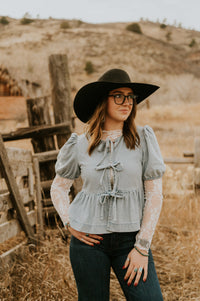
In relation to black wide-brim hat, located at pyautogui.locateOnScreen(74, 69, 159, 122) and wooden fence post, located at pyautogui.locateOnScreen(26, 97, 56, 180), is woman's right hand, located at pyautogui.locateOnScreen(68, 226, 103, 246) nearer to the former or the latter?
black wide-brim hat, located at pyautogui.locateOnScreen(74, 69, 159, 122)

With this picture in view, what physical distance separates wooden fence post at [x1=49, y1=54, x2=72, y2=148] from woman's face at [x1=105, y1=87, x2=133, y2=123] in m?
2.50

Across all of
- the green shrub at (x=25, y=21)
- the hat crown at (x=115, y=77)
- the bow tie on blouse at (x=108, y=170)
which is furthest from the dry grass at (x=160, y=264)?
the green shrub at (x=25, y=21)

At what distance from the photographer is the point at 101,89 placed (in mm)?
1824

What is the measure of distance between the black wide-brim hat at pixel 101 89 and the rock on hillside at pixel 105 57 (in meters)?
25.2

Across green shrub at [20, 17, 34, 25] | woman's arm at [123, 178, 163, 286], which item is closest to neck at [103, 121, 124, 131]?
woman's arm at [123, 178, 163, 286]

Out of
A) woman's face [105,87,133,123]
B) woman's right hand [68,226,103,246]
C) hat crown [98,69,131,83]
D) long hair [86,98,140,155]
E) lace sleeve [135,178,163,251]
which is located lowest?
woman's right hand [68,226,103,246]

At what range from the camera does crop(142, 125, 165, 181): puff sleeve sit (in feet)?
5.48

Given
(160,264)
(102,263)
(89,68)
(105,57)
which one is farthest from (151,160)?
(105,57)

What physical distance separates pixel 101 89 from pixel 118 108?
0.16 meters

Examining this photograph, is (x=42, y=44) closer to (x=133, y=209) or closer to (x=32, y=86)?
(x=32, y=86)

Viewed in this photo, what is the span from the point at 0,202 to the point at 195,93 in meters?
29.9

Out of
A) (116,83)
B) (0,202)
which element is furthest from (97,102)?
(0,202)

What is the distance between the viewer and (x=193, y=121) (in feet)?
59.8

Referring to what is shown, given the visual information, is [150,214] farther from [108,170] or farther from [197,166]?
[197,166]
